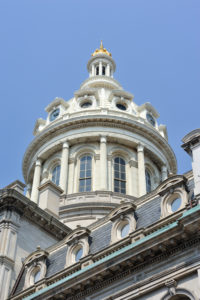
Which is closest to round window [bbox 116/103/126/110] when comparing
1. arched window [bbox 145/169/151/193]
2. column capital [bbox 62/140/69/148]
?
arched window [bbox 145/169/151/193]

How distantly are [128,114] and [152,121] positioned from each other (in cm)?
421

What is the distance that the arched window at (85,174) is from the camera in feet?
147

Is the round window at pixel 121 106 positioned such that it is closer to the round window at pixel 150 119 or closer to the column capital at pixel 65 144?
the round window at pixel 150 119

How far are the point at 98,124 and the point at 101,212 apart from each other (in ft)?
29.4

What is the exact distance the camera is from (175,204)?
20.3 meters

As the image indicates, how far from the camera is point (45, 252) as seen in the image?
2405 centimetres

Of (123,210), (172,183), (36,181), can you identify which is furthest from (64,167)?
(172,183)

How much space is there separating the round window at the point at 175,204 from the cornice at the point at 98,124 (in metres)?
27.2

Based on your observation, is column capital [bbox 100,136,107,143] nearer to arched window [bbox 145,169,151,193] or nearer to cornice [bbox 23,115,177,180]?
cornice [bbox 23,115,177,180]

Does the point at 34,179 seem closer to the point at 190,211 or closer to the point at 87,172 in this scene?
the point at 87,172

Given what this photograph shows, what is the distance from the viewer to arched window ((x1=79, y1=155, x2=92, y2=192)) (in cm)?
4491

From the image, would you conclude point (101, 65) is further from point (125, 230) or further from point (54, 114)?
point (125, 230)

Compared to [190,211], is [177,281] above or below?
below

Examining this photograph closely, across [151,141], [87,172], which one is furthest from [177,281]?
[151,141]
